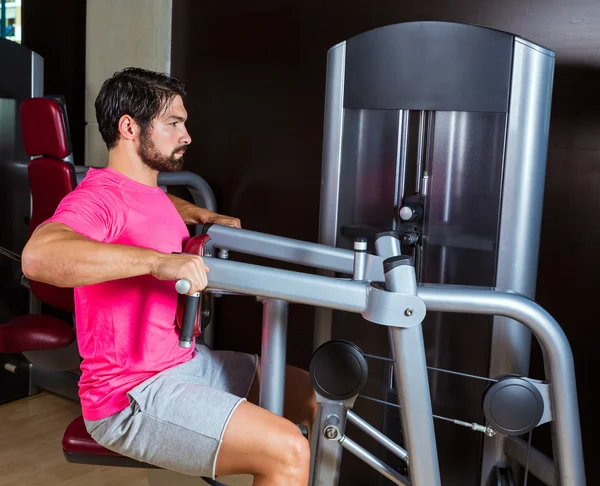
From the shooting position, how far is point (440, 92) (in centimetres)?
177

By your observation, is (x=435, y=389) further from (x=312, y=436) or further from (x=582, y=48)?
(x=582, y=48)

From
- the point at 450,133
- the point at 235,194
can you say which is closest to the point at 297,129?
the point at 235,194

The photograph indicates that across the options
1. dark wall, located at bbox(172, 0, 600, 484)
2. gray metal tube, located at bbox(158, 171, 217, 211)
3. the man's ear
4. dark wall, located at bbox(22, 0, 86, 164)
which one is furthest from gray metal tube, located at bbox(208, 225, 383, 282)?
dark wall, located at bbox(22, 0, 86, 164)

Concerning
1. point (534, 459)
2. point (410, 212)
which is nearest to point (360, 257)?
point (410, 212)

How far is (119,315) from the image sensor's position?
5.04 feet

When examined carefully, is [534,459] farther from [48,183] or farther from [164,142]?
[48,183]

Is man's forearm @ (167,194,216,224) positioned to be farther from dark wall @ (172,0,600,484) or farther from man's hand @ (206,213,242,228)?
dark wall @ (172,0,600,484)

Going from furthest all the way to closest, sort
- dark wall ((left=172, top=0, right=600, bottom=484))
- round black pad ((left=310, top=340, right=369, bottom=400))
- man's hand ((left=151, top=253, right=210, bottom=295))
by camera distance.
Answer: dark wall ((left=172, top=0, right=600, bottom=484)), round black pad ((left=310, top=340, right=369, bottom=400)), man's hand ((left=151, top=253, right=210, bottom=295))

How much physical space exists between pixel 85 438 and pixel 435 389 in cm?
92

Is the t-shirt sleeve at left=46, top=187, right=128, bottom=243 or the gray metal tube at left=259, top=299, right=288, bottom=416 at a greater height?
the t-shirt sleeve at left=46, top=187, right=128, bottom=243

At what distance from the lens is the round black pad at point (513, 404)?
4.70 feet

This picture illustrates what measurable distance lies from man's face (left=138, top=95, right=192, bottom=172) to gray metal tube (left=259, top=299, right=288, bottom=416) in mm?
437

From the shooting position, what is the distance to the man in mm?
1330

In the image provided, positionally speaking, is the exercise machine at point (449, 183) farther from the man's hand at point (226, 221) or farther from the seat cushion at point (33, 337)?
the seat cushion at point (33, 337)
